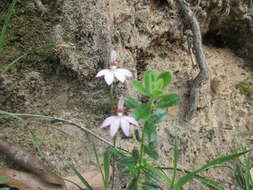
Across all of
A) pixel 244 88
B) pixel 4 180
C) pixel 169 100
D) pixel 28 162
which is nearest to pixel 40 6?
pixel 28 162

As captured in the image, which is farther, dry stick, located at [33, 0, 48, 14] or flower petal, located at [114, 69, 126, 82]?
dry stick, located at [33, 0, 48, 14]

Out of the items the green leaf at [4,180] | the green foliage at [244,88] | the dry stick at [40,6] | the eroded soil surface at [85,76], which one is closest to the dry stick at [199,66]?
the eroded soil surface at [85,76]

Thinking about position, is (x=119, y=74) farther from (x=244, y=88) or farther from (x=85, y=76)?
(x=244, y=88)

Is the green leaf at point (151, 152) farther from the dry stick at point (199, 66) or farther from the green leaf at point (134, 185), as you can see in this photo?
the dry stick at point (199, 66)

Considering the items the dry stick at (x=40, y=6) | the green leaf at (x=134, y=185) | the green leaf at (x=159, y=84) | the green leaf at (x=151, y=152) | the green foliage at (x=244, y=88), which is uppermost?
the dry stick at (x=40, y=6)

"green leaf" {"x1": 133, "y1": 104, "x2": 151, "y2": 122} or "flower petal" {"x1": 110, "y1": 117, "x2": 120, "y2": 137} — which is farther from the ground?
"green leaf" {"x1": 133, "y1": 104, "x2": 151, "y2": 122}

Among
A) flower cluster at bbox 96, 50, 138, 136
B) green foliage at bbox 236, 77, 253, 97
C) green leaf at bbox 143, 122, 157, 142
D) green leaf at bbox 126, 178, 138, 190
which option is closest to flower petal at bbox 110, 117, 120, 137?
flower cluster at bbox 96, 50, 138, 136

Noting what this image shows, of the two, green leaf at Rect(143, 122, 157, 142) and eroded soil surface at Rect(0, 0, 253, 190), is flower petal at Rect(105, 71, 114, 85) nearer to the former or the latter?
green leaf at Rect(143, 122, 157, 142)
